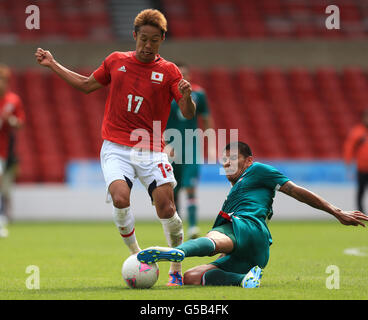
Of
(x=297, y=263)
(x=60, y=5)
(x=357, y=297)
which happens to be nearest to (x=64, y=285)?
(x=357, y=297)

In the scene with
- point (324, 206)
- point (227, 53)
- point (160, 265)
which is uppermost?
point (227, 53)

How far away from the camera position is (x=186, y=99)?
5.23 meters

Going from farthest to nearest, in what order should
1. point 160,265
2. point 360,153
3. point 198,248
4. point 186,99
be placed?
point 360,153, point 160,265, point 186,99, point 198,248

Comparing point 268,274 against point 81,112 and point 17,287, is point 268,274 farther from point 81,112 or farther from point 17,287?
point 81,112

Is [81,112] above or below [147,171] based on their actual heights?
above

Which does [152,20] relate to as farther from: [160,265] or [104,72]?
[160,265]

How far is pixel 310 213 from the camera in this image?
15188mm

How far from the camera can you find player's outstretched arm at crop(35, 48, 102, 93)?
5.57 metres

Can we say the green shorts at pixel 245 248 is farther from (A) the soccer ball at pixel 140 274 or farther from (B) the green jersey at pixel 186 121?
(B) the green jersey at pixel 186 121

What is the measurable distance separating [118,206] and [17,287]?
3.04ft

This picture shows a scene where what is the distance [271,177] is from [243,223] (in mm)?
400

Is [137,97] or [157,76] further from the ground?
[157,76]

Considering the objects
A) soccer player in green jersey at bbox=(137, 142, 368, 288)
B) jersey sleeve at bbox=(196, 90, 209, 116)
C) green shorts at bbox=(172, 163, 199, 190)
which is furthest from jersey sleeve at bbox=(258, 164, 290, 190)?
jersey sleeve at bbox=(196, 90, 209, 116)

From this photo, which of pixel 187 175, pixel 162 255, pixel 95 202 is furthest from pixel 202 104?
pixel 95 202
